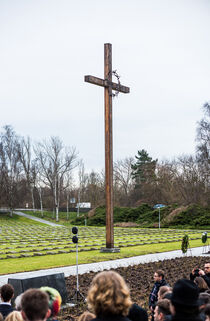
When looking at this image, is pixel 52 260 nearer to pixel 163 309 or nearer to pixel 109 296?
pixel 163 309

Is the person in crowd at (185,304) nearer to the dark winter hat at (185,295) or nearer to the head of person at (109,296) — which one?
the dark winter hat at (185,295)

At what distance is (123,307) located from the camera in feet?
11.2

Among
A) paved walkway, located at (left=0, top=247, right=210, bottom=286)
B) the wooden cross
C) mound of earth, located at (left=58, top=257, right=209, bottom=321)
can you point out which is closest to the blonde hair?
mound of earth, located at (left=58, top=257, right=209, bottom=321)

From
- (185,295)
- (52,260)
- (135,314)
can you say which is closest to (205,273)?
(135,314)

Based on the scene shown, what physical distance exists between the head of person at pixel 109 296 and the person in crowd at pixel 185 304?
0.42m

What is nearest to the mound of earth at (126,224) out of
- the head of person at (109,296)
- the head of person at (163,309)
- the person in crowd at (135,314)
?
the person in crowd at (135,314)

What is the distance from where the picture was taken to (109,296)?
→ 3361mm

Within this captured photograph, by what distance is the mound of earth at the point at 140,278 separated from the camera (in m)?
9.35

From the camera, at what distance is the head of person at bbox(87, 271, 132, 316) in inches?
132

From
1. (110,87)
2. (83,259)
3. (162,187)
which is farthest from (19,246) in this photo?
(162,187)

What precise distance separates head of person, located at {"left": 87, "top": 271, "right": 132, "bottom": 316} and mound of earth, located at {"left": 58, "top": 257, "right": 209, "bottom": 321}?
17.6 feet

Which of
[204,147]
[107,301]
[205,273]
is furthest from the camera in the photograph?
[204,147]

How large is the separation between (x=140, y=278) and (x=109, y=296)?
9898 millimetres

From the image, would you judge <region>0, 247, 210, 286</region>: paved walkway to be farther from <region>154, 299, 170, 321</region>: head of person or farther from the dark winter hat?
the dark winter hat
